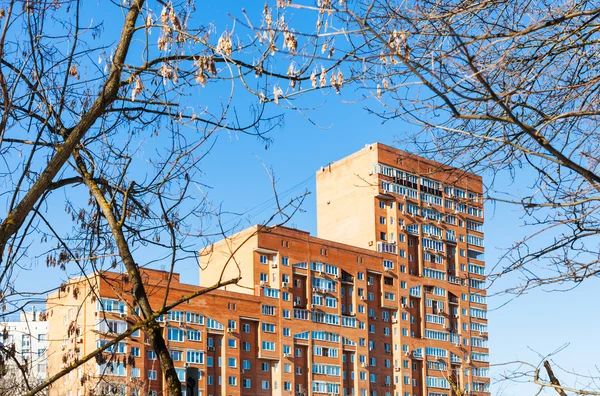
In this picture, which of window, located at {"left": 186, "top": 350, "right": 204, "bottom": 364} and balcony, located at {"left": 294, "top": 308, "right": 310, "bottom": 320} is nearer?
window, located at {"left": 186, "top": 350, "right": 204, "bottom": 364}

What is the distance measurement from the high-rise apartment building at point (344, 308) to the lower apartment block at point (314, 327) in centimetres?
9

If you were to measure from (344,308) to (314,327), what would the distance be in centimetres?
446

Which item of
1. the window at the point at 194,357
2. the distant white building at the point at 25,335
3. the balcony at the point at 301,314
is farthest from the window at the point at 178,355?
the distant white building at the point at 25,335

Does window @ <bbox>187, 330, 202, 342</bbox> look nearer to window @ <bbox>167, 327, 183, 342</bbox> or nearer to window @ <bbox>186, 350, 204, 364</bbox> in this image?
window @ <bbox>167, 327, 183, 342</bbox>

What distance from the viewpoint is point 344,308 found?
70.9 metres

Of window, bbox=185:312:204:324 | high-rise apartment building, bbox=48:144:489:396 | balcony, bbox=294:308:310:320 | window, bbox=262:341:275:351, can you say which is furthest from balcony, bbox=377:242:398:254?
window, bbox=185:312:204:324

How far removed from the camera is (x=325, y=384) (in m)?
66.5

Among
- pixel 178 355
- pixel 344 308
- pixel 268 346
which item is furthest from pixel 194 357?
pixel 344 308

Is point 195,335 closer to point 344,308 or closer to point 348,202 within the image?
point 344,308

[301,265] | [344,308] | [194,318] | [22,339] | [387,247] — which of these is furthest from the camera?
[387,247]

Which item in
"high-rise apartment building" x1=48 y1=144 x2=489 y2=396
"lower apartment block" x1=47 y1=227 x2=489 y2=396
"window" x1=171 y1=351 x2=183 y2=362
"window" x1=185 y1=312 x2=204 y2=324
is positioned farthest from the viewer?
"high-rise apartment building" x1=48 y1=144 x2=489 y2=396

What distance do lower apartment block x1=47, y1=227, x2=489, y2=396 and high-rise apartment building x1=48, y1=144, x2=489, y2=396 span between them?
9 centimetres

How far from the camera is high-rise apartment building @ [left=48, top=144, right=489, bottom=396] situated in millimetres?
61281

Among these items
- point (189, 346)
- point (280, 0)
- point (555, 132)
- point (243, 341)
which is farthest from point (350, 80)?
point (243, 341)
